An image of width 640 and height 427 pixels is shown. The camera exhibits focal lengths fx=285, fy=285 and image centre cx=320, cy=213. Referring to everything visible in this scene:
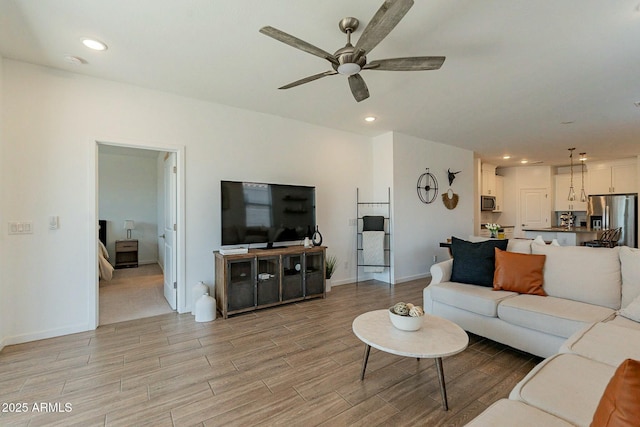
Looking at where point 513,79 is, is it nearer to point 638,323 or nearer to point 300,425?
point 638,323

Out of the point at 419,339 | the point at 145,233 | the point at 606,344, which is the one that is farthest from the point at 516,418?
the point at 145,233

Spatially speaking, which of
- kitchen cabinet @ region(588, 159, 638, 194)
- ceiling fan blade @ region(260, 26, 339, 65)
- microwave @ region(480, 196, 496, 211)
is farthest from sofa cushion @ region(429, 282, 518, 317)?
kitchen cabinet @ region(588, 159, 638, 194)

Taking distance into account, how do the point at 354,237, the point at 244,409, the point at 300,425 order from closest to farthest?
the point at 300,425 < the point at 244,409 < the point at 354,237

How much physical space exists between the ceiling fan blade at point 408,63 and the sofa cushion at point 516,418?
83.5 inches

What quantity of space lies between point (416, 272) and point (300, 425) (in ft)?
14.0

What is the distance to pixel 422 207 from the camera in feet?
18.3

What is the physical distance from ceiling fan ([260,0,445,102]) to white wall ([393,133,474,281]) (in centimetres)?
304

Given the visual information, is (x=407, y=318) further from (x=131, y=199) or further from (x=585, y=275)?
(x=131, y=199)

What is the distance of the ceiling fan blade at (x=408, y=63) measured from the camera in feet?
6.90

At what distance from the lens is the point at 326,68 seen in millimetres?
2828

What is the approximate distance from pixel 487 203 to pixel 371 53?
653 cm

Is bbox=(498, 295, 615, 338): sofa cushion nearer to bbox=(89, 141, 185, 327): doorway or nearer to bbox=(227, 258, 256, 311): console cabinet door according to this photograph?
bbox=(227, 258, 256, 311): console cabinet door

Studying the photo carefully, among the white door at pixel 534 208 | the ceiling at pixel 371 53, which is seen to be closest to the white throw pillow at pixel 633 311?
the ceiling at pixel 371 53

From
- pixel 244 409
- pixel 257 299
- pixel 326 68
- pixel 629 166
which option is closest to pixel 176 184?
pixel 257 299
